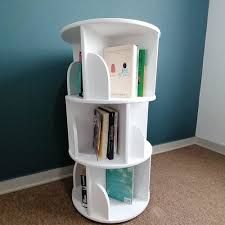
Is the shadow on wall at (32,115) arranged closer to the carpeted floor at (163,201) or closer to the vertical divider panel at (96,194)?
the carpeted floor at (163,201)

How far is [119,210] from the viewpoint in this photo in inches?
43.6

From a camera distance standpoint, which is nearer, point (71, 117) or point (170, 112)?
point (71, 117)

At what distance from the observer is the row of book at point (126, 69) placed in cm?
95

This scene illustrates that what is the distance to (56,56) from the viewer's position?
134cm

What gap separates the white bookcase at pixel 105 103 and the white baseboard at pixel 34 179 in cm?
32

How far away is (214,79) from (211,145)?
2.12ft

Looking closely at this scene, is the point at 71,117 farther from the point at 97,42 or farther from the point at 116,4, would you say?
the point at 116,4

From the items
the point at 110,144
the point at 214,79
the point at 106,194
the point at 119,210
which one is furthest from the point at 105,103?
the point at 214,79

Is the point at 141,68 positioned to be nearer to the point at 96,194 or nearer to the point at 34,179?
the point at 96,194

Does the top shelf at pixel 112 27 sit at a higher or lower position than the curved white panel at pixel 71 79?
higher

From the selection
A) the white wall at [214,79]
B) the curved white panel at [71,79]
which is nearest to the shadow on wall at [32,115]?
the curved white panel at [71,79]

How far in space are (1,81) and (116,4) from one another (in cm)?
95

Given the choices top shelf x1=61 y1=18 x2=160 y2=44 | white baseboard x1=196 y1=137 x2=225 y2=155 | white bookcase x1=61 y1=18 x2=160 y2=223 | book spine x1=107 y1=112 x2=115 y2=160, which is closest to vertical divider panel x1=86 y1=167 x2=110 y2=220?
white bookcase x1=61 y1=18 x2=160 y2=223

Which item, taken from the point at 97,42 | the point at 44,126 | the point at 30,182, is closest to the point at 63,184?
the point at 30,182
